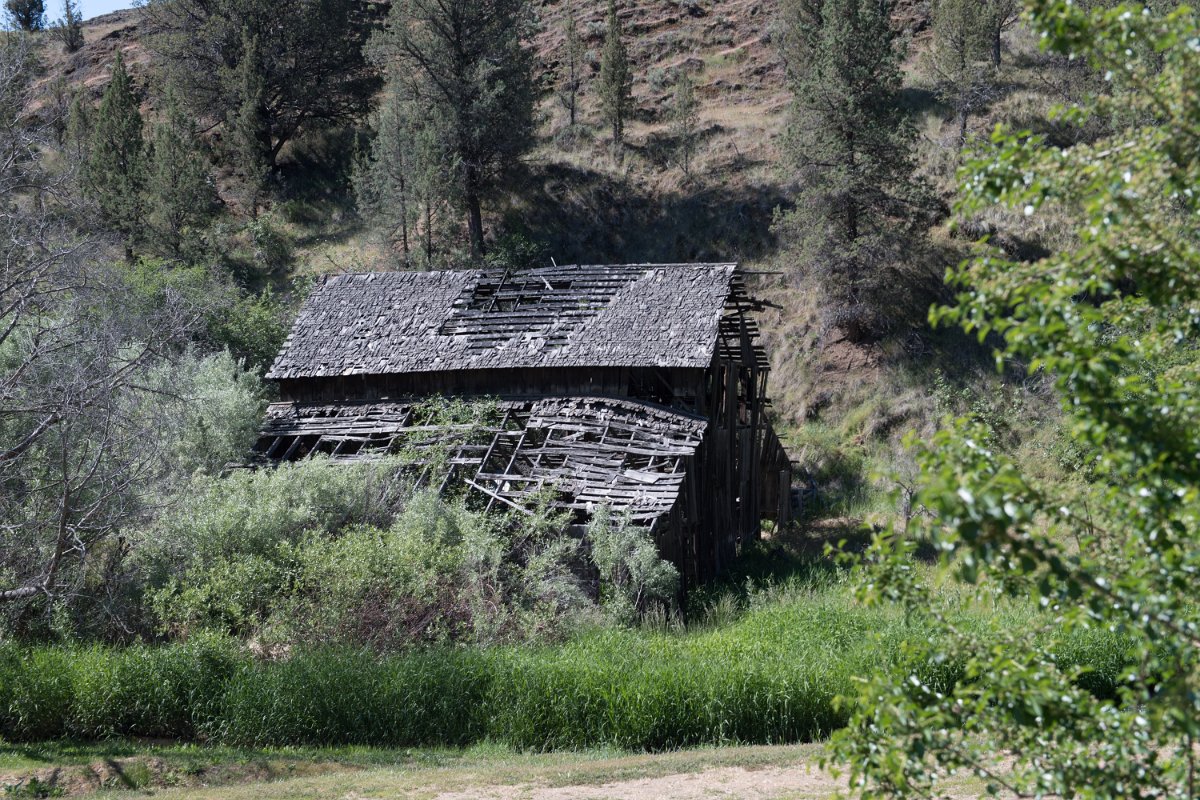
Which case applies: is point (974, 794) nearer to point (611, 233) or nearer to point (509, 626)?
point (509, 626)

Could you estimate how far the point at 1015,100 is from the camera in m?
38.1

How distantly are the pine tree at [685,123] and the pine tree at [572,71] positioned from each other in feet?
16.5

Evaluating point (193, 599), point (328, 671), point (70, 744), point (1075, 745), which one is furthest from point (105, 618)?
point (1075, 745)

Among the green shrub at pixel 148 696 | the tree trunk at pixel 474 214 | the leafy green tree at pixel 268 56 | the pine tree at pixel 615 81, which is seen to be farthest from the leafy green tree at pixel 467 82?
the green shrub at pixel 148 696

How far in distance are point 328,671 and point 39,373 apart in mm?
7540

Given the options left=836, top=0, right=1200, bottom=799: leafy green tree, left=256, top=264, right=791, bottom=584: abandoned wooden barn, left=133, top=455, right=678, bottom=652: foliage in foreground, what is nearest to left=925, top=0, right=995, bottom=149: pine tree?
left=256, top=264, right=791, bottom=584: abandoned wooden barn

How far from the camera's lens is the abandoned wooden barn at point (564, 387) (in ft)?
67.5

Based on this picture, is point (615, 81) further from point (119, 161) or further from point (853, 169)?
point (119, 161)

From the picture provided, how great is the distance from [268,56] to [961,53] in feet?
88.9

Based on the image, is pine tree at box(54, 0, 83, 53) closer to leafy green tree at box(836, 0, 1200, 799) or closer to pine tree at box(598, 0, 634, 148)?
pine tree at box(598, 0, 634, 148)

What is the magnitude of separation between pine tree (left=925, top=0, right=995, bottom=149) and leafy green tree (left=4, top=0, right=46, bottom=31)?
5428 centimetres

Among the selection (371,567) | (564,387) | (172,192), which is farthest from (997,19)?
(371,567)

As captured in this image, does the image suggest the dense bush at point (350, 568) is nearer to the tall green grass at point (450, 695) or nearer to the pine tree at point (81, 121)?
the tall green grass at point (450, 695)

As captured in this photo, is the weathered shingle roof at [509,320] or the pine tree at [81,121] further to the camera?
the pine tree at [81,121]
